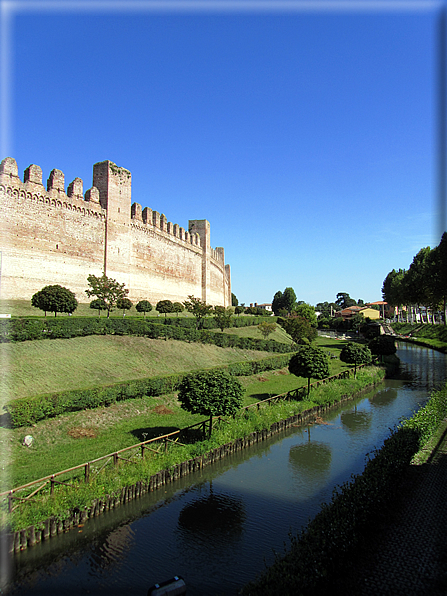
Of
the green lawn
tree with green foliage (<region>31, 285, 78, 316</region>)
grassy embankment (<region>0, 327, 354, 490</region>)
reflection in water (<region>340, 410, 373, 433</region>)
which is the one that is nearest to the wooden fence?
grassy embankment (<region>0, 327, 354, 490</region>)

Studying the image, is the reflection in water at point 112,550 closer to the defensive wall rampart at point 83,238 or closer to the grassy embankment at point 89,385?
the grassy embankment at point 89,385

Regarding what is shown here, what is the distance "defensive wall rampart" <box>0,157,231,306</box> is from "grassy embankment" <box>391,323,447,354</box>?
26.4 m

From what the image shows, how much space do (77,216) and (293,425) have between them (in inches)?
827

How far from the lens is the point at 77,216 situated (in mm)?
27344

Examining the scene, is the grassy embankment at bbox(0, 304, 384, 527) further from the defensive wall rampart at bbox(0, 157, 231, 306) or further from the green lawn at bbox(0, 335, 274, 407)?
the defensive wall rampart at bbox(0, 157, 231, 306)

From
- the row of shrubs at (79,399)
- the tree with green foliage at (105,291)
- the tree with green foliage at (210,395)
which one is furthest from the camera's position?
the tree with green foliage at (105,291)

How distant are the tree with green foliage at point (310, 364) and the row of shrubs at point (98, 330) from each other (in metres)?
7.57

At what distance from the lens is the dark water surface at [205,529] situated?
568cm

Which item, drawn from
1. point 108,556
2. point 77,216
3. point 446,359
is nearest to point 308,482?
point 108,556

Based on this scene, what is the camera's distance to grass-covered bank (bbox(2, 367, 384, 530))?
673 centimetres

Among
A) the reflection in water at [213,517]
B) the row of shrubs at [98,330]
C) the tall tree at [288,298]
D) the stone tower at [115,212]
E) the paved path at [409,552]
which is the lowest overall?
the reflection in water at [213,517]

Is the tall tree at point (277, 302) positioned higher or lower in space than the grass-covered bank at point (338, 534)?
higher

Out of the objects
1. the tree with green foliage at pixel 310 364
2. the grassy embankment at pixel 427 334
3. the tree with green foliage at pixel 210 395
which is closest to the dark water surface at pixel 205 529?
the tree with green foliage at pixel 210 395

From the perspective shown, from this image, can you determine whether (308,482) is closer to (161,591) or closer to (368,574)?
(368,574)
